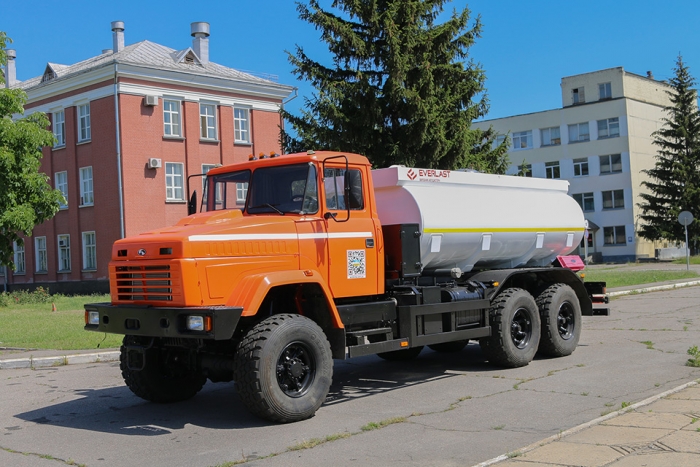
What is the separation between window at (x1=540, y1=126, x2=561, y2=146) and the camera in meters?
65.6

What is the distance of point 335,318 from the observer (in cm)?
870

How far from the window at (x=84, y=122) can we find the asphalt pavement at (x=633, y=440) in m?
35.6

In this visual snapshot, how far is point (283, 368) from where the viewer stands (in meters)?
8.13

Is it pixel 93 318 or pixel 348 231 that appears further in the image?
pixel 348 231

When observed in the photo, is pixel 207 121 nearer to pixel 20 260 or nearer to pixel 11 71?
pixel 20 260

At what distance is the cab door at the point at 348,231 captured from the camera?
9.11 metres

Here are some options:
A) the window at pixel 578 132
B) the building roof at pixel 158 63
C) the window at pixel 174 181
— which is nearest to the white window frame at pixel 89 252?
the window at pixel 174 181

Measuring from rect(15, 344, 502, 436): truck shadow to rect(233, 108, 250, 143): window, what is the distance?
30890 millimetres

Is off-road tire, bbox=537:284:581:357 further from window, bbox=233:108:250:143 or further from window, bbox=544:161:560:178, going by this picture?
window, bbox=544:161:560:178

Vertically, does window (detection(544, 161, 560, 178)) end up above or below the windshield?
above

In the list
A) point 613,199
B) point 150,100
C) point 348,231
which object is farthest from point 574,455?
point 613,199

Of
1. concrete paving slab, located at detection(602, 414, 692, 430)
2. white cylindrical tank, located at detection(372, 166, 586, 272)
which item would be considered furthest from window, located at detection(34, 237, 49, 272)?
concrete paving slab, located at detection(602, 414, 692, 430)

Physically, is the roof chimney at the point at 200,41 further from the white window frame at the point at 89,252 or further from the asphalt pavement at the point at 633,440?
the asphalt pavement at the point at 633,440

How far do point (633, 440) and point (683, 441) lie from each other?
40cm
